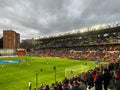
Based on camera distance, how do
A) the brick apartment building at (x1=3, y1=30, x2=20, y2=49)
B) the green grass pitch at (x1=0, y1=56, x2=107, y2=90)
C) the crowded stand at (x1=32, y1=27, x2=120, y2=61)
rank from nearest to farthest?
1. the green grass pitch at (x1=0, y1=56, x2=107, y2=90)
2. the crowded stand at (x1=32, y1=27, x2=120, y2=61)
3. the brick apartment building at (x1=3, y1=30, x2=20, y2=49)

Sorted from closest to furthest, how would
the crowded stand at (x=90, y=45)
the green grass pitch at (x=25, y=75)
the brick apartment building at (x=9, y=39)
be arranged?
the green grass pitch at (x=25, y=75) < the crowded stand at (x=90, y=45) < the brick apartment building at (x=9, y=39)

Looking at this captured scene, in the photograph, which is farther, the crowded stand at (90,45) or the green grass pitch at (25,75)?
the crowded stand at (90,45)

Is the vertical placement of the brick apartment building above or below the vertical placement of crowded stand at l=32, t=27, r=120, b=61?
above

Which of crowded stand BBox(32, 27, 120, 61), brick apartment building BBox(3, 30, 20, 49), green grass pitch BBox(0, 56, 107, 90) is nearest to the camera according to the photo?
green grass pitch BBox(0, 56, 107, 90)

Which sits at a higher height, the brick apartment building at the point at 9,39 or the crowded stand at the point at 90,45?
the brick apartment building at the point at 9,39

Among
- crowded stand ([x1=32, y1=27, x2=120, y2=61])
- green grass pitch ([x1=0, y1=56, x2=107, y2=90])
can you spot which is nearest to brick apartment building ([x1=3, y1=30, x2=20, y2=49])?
crowded stand ([x1=32, y1=27, x2=120, y2=61])

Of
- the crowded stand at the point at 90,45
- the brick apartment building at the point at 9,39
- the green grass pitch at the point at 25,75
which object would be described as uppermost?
the brick apartment building at the point at 9,39

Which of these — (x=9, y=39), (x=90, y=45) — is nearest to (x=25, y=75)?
(x=90, y=45)

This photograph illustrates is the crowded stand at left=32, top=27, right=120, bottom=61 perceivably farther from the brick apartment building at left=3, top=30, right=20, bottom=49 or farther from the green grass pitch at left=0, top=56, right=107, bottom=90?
the brick apartment building at left=3, top=30, right=20, bottom=49

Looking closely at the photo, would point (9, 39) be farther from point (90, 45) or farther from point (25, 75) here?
point (25, 75)

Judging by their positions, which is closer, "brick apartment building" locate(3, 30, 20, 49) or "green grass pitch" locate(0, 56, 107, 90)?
"green grass pitch" locate(0, 56, 107, 90)

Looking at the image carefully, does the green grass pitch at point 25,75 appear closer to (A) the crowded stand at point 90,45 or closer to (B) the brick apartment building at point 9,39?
(A) the crowded stand at point 90,45

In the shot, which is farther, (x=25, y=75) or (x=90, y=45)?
(x=90, y=45)

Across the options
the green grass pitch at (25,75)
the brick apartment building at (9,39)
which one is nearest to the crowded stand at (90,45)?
the green grass pitch at (25,75)
